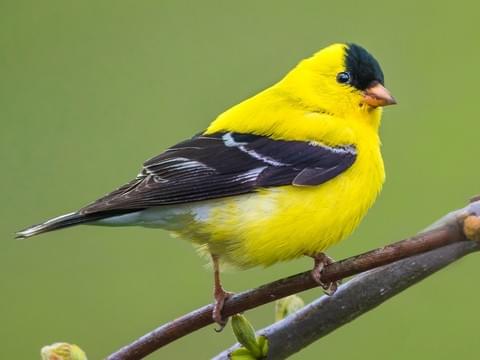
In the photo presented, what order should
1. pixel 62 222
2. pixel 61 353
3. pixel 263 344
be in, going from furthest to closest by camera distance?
1. pixel 62 222
2. pixel 263 344
3. pixel 61 353

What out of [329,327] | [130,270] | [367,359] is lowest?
[367,359]

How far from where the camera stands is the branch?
1.69 metres

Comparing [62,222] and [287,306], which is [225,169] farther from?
[287,306]

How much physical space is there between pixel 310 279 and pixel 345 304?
148mm

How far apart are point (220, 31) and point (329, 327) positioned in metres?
2.81

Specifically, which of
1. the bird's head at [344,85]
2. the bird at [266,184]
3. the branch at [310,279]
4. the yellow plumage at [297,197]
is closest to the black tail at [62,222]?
the bird at [266,184]

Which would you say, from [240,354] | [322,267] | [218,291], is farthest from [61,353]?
[218,291]

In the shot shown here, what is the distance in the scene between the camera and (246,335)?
2.07 meters

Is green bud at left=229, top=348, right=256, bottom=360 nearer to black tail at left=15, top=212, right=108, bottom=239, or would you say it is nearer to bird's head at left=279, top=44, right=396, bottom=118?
black tail at left=15, top=212, right=108, bottom=239

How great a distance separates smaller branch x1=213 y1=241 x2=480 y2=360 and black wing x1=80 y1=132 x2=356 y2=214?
748 millimetres

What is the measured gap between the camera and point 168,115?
14.0 ft

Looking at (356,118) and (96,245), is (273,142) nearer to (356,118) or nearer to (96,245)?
(356,118)

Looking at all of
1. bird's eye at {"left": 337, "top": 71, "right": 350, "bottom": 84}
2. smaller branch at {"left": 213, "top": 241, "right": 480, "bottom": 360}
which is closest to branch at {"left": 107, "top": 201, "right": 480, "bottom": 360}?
smaller branch at {"left": 213, "top": 241, "right": 480, "bottom": 360}

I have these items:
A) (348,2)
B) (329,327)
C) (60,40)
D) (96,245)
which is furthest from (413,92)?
(329,327)
